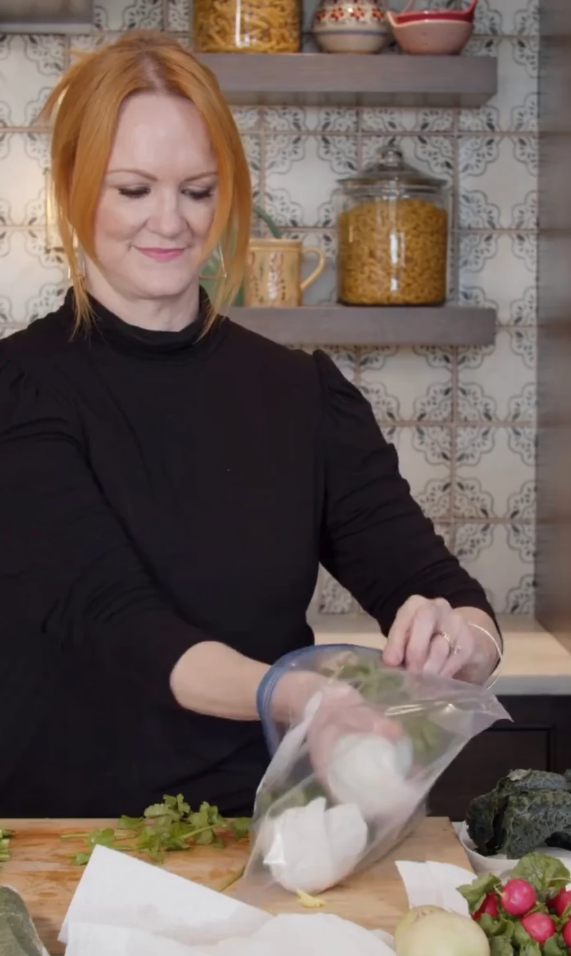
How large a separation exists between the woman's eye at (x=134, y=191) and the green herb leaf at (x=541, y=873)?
0.75 meters

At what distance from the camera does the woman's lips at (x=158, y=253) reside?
4.48ft

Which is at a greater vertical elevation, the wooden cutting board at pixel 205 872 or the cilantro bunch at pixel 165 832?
the cilantro bunch at pixel 165 832

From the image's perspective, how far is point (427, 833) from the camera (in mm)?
1192

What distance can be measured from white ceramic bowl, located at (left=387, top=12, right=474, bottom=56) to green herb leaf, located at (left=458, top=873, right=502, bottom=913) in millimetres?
1593

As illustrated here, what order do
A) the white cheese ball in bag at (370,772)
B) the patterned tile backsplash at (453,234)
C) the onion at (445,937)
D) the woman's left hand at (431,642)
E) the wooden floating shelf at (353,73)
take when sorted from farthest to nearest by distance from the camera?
the patterned tile backsplash at (453,234)
the wooden floating shelf at (353,73)
the woman's left hand at (431,642)
the white cheese ball in bag at (370,772)
the onion at (445,937)

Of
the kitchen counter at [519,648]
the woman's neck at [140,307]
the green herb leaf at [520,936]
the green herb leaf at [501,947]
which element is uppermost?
the woman's neck at [140,307]

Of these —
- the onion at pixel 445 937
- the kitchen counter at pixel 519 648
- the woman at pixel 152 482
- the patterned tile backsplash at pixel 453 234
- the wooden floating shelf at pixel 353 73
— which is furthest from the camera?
the patterned tile backsplash at pixel 453 234

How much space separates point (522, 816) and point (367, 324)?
1.22 meters

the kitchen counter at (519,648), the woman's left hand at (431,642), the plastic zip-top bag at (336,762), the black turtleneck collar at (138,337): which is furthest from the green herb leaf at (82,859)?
the kitchen counter at (519,648)

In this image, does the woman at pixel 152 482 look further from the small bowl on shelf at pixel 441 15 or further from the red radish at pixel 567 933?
the small bowl on shelf at pixel 441 15

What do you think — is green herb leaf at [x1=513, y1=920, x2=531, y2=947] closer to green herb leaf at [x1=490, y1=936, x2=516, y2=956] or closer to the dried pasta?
green herb leaf at [x1=490, y1=936, x2=516, y2=956]

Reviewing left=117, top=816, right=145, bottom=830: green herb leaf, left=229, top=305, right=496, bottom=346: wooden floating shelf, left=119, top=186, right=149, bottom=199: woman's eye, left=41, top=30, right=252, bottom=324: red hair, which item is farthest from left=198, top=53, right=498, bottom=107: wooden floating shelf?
left=117, top=816, right=145, bottom=830: green herb leaf

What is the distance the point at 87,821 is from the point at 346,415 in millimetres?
540

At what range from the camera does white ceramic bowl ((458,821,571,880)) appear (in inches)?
43.5
